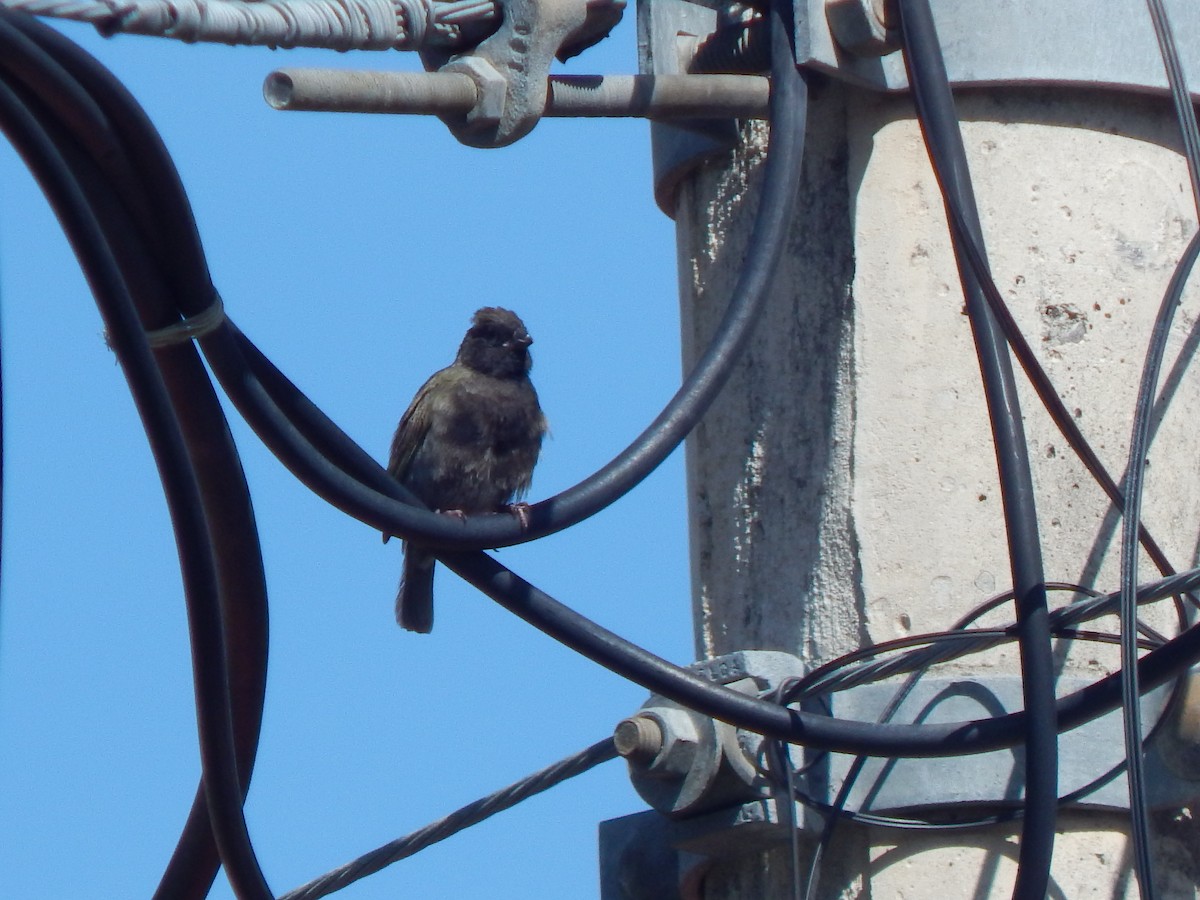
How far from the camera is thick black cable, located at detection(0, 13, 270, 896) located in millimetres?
2684

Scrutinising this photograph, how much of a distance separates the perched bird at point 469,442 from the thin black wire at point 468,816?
5.99ft

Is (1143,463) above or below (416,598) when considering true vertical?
below

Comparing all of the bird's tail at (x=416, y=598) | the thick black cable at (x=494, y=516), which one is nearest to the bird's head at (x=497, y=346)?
the bird's tail at (x=416, y=598)

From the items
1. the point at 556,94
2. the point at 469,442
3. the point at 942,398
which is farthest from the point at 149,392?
the point at 469,442

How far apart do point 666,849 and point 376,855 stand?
562 mm

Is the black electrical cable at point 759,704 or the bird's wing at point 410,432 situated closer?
the black electrical cable at point 759,704

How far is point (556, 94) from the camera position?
150 inches

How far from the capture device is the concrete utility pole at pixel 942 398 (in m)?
3.72

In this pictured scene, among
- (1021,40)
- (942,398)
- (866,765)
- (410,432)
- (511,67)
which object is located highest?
(410,432)

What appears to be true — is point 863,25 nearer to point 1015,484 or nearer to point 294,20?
point 1015,484

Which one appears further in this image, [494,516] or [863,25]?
[863,25]

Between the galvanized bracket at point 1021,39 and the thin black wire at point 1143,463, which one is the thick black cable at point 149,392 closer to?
the thin black wire at point 1143,463

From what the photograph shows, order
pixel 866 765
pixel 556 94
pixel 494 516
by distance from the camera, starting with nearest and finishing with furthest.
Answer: pixel 494 516 < pixel 866 765 < pixel 556 94

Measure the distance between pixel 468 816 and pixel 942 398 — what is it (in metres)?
1.16
